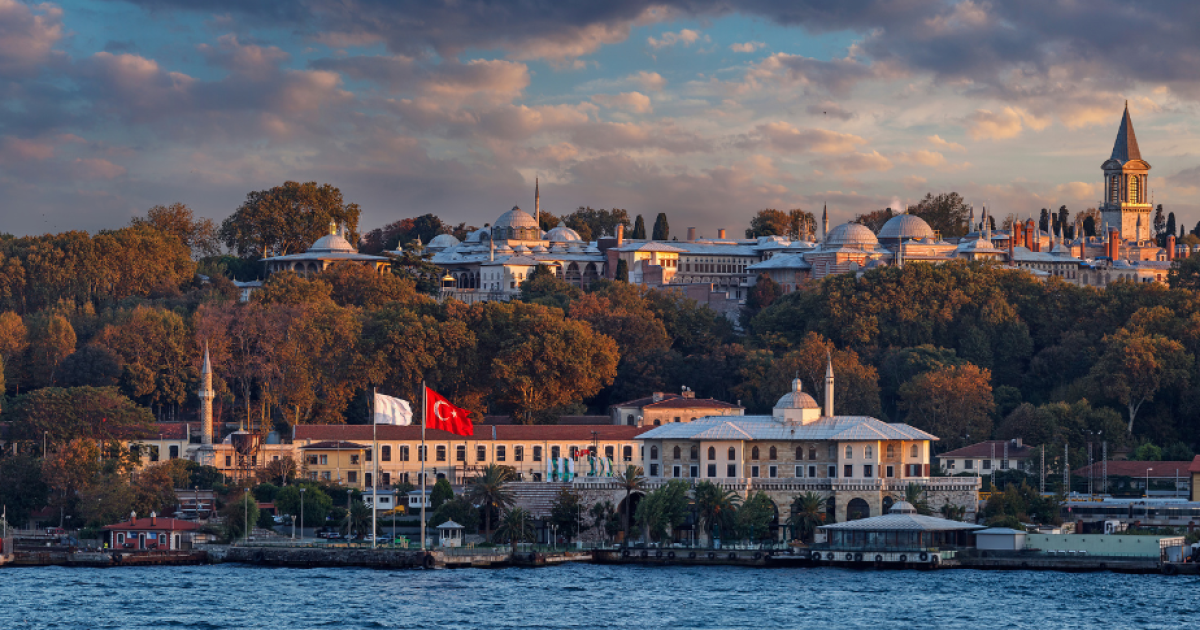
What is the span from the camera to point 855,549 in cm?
6334

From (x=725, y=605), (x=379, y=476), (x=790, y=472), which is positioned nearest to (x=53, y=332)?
(x=379, y=476)

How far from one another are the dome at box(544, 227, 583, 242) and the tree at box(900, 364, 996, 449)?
49.0 metres

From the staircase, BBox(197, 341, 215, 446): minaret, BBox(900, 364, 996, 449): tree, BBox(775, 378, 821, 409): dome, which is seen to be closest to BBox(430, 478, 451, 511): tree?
the staircase

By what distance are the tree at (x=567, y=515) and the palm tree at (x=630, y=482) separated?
1.66 meters

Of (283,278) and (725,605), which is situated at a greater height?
(283,278)

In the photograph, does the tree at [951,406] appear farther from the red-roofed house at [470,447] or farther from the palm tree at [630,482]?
the palm tree at [630,482]

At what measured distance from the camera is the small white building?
63.5 meters

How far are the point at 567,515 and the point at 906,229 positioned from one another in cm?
5679

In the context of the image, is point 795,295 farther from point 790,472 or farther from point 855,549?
point 855,549

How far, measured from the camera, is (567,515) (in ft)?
224

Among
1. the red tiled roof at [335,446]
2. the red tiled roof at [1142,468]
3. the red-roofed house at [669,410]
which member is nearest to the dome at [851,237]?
the red-roofed house at [669,410]

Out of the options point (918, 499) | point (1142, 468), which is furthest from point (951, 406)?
point (918, 499)

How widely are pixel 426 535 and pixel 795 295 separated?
120ft

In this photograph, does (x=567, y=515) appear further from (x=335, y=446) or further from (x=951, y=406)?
(x=951, y=406)
